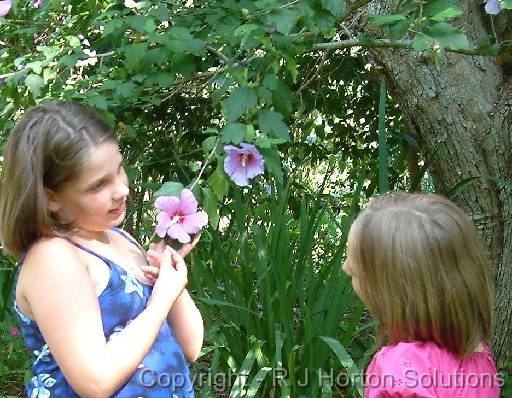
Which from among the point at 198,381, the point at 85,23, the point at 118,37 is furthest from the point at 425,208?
the point at 198,381

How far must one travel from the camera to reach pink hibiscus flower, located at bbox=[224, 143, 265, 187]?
1954mm

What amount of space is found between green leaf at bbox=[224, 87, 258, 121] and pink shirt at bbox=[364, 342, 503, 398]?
2.26ft

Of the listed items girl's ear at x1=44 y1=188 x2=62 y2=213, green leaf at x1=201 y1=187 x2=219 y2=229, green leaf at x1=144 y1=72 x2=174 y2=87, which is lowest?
green leaf at x1=201 y1=187 x2=219 y2=229

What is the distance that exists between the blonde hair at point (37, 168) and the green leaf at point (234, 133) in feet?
1.33

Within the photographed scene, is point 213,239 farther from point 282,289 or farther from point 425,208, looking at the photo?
point 425,208

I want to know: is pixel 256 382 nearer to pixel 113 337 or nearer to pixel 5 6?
pixel 113 337

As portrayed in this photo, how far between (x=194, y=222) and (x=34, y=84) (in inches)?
30.6

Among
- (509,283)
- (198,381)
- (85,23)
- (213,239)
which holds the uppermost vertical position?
(85,23)

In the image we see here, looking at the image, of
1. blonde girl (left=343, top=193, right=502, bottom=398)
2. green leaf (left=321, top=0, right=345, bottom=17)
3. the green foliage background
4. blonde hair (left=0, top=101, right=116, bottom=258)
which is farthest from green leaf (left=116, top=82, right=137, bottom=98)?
blonde girl (left=343, top=193, right=502, bottom=398)

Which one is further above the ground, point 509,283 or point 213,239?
point 213,239

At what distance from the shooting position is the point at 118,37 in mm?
2311

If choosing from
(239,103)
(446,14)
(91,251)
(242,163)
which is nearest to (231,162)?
(242,163)

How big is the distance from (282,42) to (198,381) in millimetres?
1447

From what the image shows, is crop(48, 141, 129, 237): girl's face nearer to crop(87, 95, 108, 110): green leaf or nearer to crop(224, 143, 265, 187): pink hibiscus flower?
crop(224, 143, 265, 187): pink hibiscus flower
